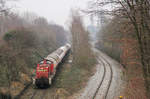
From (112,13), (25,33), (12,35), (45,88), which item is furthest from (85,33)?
(112,13)

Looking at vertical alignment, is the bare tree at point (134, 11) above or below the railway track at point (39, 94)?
above

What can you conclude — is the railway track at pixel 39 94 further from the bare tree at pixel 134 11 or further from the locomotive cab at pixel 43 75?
the bare tree at pixel 134 11

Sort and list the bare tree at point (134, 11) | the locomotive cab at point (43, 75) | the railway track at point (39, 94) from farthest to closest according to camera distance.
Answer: the locomotive cab at point (43, 75) → the railway track at point (39, 94) → the bare tree at point (134, 11)

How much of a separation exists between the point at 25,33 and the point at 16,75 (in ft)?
30.2

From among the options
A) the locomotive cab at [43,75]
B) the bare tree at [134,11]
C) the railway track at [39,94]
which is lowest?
the railway track at [39,94]

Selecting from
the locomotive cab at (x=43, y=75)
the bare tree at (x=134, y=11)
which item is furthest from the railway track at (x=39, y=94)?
the bare tree at (x=134, y=11)

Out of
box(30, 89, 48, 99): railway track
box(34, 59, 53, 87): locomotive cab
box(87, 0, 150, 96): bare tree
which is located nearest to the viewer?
box(87, 0, 150, 96): bare tree

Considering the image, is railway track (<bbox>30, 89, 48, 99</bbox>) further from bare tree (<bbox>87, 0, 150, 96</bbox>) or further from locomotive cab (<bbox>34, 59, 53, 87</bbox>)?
bare tree (<bbox>87, 0, 150, 96</bbox>)

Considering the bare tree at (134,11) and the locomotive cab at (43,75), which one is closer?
the bare tree at (134,11)

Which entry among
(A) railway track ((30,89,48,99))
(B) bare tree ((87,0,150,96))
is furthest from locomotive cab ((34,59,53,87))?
(B) bare tree ((87,0,150,96))

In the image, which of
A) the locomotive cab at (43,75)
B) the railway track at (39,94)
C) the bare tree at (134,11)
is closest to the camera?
the bare tree at (134,11)

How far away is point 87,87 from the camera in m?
16.0

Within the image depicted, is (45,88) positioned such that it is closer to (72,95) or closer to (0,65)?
(72,95)

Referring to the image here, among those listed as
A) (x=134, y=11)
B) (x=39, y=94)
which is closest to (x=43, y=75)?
(x=39, y=94)
